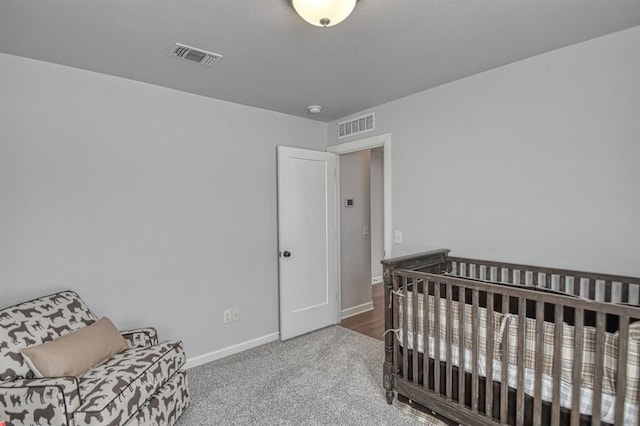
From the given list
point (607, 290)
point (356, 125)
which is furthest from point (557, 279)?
point (356, 125)

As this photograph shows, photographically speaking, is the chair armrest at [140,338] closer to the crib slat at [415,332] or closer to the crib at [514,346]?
the crib at [514,346]

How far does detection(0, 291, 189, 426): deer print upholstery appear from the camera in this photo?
58.6 inches

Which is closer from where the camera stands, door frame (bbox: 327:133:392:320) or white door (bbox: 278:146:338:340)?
door frame (bbox: 327:133:392:320)

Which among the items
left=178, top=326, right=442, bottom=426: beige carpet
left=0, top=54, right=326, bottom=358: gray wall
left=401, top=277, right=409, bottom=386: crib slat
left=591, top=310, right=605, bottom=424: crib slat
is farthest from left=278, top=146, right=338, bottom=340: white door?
left=591, top=310, right=605, bottom=424: crib slat

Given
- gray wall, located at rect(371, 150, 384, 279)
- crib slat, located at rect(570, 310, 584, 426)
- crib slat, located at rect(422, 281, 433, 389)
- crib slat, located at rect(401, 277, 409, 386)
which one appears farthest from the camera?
gray wall, located at rect(371, 150, 384, 279)

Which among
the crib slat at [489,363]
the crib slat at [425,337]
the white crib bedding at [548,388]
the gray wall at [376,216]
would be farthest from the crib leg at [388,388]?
the gray wall at [376,216]

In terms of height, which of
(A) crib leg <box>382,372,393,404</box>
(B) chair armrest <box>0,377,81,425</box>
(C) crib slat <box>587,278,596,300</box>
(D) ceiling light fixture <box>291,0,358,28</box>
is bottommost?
(A) crib leg <box>382,372,393,404</box>

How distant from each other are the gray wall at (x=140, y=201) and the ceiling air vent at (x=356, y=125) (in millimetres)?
640

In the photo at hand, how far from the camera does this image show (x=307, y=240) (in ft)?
11.5

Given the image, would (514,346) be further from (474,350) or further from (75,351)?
(75,351)

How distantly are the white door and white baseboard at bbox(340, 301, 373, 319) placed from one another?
26 centimetres

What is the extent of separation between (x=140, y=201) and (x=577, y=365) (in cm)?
297

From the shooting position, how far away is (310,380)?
2.50 metres

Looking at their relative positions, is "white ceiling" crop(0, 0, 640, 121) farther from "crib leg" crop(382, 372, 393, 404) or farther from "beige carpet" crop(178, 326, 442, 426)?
"beige carpet" crop(178, 326, 442, 426)
